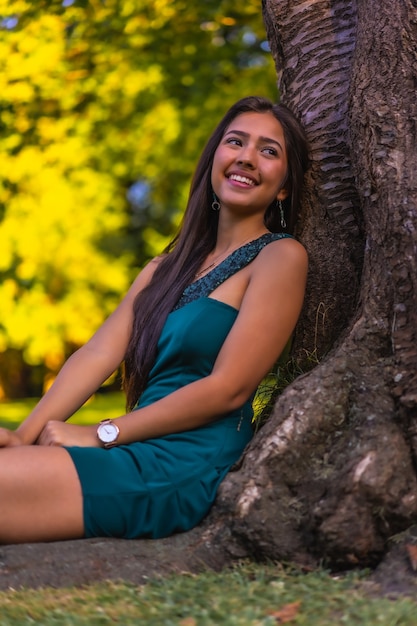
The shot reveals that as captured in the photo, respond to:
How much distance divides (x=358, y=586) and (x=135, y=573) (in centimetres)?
71

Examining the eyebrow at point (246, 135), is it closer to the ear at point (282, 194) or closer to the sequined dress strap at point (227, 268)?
the ear at point (282, 194)

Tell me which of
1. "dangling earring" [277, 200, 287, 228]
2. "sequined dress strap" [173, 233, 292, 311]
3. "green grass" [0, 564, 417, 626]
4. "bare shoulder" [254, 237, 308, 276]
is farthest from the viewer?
"dangling earring" [277, 200, 287, 228]

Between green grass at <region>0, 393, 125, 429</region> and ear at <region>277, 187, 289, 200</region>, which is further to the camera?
green grass at <region>0, 393, 125, 429</region>

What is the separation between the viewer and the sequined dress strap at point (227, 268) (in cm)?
356

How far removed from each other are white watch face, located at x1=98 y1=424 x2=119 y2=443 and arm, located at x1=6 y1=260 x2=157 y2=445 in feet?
1.25

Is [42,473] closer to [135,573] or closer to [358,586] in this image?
[135,573]

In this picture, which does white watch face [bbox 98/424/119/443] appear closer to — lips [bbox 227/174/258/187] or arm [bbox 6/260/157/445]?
arm [bbox 6/260/157/445]

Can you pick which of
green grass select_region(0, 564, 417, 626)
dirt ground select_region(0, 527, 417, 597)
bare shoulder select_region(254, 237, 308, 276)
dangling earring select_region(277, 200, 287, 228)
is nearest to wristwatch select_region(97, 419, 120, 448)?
dirt ground select_region(0, 527, 417, 597)

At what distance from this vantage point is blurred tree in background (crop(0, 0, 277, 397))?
8617 mm

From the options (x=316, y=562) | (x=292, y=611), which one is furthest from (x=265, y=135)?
(x=292, y=611)

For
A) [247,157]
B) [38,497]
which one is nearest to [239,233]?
[247,157]

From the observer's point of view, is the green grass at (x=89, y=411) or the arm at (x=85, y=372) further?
the green grass at (x=89, y=411)

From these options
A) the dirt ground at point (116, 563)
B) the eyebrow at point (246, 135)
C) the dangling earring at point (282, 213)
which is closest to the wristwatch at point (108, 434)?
the dirt ground at point (116, 563)

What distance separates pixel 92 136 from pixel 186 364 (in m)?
9.70
